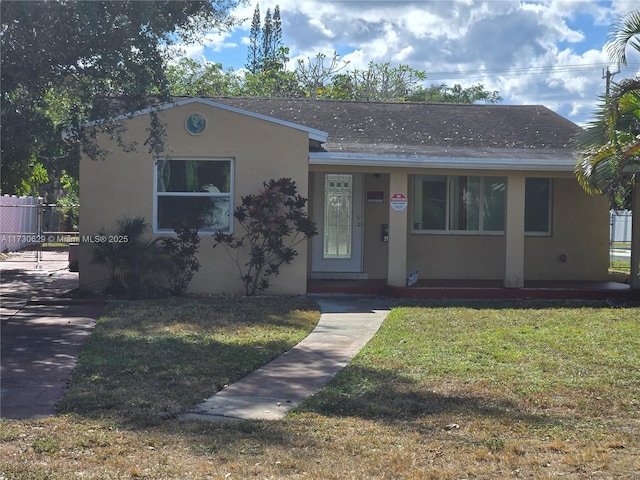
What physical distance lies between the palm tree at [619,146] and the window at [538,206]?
6.61 feet

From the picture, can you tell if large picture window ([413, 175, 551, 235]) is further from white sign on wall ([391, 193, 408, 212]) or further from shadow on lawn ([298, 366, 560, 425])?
shadow on lawn ([298, 366, 560, 425])

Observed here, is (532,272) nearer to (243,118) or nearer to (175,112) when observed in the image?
(243,118)

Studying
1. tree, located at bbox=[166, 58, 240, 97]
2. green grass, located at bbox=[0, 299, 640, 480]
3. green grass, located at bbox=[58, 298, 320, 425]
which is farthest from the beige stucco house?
tree, located at bbox=[166, 58, 240, 97]

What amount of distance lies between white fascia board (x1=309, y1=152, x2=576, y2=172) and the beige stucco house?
22 mm

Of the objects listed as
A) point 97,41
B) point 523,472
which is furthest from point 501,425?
point 97,41

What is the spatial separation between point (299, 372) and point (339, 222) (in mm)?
8447

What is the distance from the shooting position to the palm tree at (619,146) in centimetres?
1206

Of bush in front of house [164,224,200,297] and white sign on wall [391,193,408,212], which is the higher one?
white sign on wall [391,193,408,212]

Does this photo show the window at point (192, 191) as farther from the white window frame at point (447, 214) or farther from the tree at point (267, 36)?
the tree at point (267, 36)

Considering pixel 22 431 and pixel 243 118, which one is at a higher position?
pixel 243 118

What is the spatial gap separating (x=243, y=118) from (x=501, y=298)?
18.8 ft

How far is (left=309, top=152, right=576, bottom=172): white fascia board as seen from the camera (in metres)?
14.9

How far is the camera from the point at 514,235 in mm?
15750

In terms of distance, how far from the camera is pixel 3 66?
34.0ft
